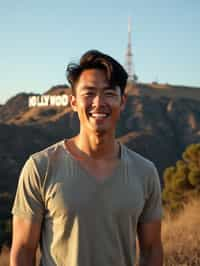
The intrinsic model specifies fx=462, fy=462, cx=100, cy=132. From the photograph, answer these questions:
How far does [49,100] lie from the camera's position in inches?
2970

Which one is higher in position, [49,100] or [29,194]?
[29,194]

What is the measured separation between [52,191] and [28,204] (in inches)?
4.6

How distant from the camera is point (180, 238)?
5.91 metres

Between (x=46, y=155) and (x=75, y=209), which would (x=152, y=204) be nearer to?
(x=75, y=209)

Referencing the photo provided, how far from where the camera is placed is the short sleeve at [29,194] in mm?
1934

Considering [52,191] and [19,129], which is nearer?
[52,191]

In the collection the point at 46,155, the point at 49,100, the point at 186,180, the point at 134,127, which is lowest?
the point at 134,127

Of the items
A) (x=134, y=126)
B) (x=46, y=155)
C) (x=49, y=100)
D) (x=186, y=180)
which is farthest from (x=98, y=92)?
(x=49, y=100)

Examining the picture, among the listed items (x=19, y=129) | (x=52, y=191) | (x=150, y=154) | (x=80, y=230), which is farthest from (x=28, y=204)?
(x=150, y=154)

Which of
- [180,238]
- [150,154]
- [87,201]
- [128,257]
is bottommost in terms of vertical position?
[150,154]

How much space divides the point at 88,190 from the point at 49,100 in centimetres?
7416

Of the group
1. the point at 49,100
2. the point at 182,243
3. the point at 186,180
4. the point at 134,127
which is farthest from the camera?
the point at 49,100

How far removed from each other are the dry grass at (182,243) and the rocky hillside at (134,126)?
2578 cm

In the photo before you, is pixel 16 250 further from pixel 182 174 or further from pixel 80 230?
pixel 182 174
